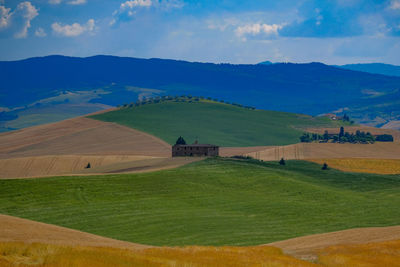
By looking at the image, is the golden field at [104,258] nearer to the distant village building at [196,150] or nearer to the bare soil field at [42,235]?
the bare soil field at [42,235]

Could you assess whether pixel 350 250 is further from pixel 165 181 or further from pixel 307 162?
pixel 307 162

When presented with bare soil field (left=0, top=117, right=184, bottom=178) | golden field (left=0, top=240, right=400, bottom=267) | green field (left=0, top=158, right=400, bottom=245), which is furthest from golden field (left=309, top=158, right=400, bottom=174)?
golden field (left=0, top=240, right=400, bottom=267)

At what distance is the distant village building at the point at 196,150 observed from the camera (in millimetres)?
152500

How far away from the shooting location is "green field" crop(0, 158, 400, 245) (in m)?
67.4

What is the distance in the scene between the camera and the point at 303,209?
85.6 meters

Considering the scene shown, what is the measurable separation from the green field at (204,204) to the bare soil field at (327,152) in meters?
55.0

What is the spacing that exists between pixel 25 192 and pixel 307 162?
92007mm

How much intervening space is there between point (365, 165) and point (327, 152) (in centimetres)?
2411

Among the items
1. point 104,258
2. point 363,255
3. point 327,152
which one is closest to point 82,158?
point 327,152

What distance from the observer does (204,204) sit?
86.2 m

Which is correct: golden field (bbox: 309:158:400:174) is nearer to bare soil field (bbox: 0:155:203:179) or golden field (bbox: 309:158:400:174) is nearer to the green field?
the green field

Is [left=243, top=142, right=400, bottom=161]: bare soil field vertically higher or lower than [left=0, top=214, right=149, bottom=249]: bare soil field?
higher

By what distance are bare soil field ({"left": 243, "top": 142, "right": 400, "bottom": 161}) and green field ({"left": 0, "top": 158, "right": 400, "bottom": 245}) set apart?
5497cm

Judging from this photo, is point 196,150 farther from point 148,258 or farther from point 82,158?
point 148,258
